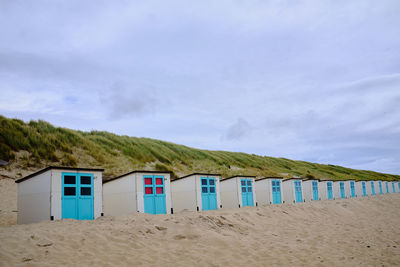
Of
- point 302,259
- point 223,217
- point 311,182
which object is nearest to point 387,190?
point 311,182

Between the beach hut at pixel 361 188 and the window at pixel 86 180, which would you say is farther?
the beach hut at pixel 361 188

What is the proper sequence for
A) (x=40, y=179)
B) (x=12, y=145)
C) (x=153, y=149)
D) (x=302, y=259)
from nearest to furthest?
(x=302, y=259)
(x=40, y=179)
(x=12, y=145)
(x=153, y=149)

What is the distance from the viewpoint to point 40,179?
1369 centimetres

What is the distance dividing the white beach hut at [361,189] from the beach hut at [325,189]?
6.13 meters

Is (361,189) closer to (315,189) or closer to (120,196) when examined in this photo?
(315,189)

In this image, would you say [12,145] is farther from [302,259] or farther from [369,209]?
[369,209]

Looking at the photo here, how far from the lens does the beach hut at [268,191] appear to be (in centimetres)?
2403

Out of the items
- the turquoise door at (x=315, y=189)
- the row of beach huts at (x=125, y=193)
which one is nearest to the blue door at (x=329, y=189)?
the turquoise door at (x=315, y=189)

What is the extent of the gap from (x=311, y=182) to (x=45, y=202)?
23135 mm

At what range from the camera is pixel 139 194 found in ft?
51.2

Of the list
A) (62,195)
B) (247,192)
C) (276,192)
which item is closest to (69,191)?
(62,195)

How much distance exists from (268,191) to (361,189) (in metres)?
18.3

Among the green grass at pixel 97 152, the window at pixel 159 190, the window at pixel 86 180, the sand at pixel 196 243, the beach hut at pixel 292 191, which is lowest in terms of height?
the sand at pixel 196 243

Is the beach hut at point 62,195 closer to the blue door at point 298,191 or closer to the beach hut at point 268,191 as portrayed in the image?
the beach hut at point 268,191
